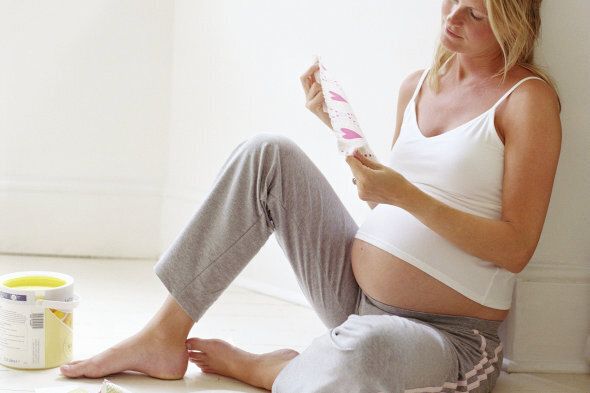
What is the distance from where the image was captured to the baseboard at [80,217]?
7.96ft

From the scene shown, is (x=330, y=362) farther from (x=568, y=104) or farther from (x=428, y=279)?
(x=568, y=104)

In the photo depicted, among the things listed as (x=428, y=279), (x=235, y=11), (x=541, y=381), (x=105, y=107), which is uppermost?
(x=235, y=11)

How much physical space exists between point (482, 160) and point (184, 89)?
118 cm

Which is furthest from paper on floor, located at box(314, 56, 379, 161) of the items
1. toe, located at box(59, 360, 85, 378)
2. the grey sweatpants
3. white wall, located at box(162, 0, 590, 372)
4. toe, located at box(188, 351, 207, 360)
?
toe, located at box(59, 360, 85, 378)

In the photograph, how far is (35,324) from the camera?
1541mm

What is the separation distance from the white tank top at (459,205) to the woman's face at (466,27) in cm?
10

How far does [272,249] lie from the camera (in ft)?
7.38

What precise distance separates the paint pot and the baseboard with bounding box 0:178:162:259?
33.7 inches

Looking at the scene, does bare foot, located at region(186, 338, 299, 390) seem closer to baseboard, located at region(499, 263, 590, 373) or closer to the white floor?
the white floor

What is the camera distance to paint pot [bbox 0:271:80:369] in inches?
60.3

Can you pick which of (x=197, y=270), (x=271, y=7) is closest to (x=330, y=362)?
(x=197, y=270)

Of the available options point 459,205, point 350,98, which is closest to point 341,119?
point 459,205

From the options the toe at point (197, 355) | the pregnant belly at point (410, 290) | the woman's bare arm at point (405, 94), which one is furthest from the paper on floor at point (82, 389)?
the woman's bare arm at point (405, 94)

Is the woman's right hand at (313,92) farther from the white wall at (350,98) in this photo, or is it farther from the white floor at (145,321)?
the white floor at (145,321)
